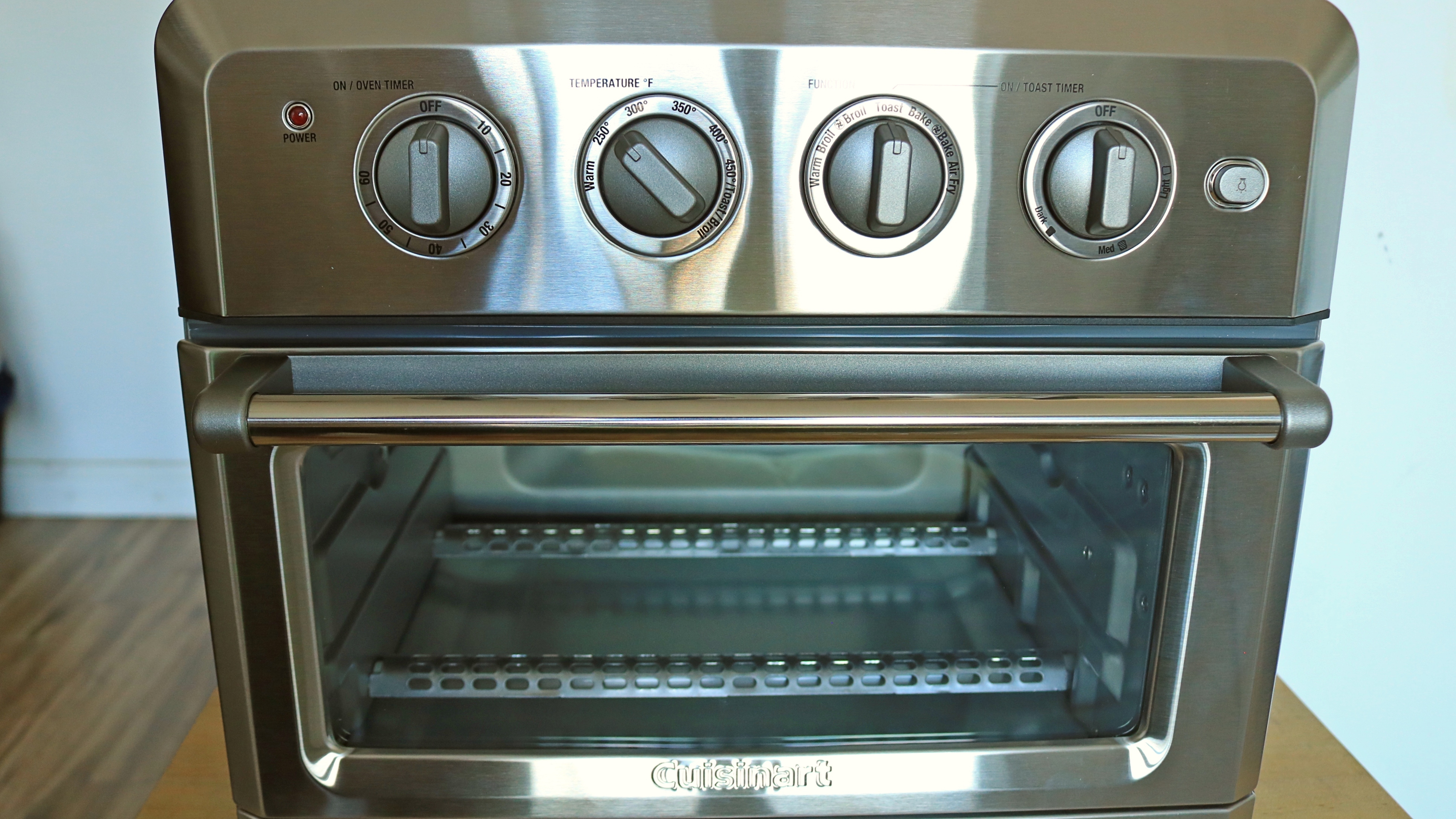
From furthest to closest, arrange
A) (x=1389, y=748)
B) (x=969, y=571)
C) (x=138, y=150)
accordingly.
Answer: (x=138, y=150) < (x=1389, y=748) < (x=969, y=571)

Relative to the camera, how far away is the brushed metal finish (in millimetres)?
409

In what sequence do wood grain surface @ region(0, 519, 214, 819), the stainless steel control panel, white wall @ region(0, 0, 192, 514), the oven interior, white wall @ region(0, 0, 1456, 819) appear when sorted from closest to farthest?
the stainless steel control panel, the oven interior, white wall @ region(0, 0, 1456, 819), wood grain surface @ region(0, 519, 214, 819), white wall @ region(0, 0, 192, 514)

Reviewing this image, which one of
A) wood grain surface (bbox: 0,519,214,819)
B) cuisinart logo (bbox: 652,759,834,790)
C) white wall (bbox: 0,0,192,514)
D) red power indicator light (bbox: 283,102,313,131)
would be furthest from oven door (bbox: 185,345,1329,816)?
white wall (bbox: 0,0,192,514)

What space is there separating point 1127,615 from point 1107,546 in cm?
4

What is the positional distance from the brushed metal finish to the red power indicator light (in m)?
0.11

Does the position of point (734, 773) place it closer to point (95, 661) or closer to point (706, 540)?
point (706, 540)

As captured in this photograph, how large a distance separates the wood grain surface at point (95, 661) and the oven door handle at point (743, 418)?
0.33 metres

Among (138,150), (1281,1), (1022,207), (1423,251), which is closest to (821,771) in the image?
(1022,207)

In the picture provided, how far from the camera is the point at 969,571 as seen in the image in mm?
642

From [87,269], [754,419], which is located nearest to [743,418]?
[754,419]

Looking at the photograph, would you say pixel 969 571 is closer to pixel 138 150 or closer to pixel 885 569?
pixel 885 569

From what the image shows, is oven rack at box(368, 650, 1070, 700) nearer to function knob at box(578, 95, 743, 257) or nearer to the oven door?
the oven door

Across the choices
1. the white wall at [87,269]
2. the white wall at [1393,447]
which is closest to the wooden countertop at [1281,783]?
the white wall at [1393,447]

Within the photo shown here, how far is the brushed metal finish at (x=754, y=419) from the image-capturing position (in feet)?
1.34
